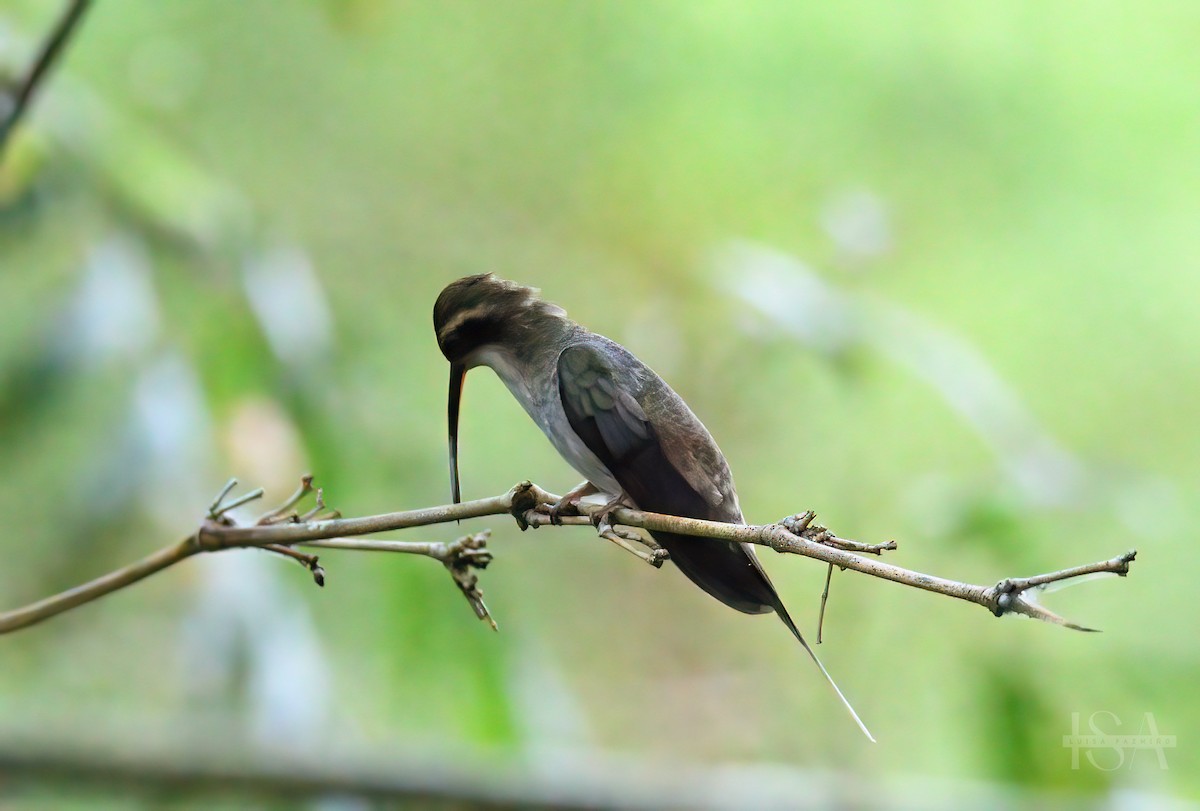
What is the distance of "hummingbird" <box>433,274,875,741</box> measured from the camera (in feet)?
2.20

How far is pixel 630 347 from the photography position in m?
2.58

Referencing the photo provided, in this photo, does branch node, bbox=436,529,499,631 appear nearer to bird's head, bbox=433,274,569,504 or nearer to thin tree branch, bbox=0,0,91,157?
bird's head, bbox=433,274,569,504

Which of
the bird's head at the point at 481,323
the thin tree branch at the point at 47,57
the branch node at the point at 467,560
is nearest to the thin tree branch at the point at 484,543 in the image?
the branch node at the point at 467,560

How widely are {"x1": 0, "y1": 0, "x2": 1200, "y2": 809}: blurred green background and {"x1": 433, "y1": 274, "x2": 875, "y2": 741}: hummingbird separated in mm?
951

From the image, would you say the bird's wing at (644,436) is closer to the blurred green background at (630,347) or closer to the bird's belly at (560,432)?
the bird's belly at (560,432)

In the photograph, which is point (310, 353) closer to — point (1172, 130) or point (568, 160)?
point (568, 160)

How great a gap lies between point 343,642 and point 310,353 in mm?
1611

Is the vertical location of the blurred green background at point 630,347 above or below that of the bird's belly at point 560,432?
above

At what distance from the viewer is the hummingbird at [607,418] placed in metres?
0.67

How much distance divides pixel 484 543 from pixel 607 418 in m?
0.13

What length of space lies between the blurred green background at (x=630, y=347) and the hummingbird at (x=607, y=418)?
0.95 m

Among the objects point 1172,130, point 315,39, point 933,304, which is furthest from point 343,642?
point 1172,130

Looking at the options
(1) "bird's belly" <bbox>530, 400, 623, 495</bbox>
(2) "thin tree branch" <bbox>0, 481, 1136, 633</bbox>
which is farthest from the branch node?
(1) "bird's belly" <bbox>530, 400, 623, 495</bbox>

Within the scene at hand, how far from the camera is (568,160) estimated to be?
15.0ft
